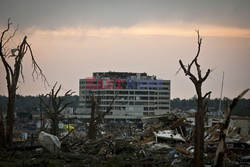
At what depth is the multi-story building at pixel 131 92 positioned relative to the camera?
160m

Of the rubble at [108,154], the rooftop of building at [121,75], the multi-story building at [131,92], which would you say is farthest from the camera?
the rooftop of building at [121,75]

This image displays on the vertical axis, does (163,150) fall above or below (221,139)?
below

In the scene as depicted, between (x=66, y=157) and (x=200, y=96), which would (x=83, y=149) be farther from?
(x=200, y=96)

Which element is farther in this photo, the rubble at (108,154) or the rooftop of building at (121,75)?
the rooftop of building at (121,75)

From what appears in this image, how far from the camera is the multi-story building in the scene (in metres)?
160

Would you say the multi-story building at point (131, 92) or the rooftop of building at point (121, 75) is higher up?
the rooftop of building at point (121, 75)

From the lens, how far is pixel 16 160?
17.4 metres

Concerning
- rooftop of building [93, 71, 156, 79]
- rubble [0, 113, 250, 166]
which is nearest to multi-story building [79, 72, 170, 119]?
rooftop of building [93, 71, 156, 79]

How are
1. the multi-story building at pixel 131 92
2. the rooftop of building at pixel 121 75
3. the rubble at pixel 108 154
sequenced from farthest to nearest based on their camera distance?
the rooftop of building at pixel 121 75, the multi-story building at pixel 131 92, the rubble at pixel 108 154

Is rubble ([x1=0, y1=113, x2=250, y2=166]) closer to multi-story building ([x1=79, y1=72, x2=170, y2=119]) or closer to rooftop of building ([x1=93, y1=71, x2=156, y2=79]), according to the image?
multi-story building ([x1=79, y1=72, x2=170, y2=119])

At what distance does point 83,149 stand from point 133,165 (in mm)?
5398

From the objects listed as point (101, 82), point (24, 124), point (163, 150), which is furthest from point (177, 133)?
point (101, 82)

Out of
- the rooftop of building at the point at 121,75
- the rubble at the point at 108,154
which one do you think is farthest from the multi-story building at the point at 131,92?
the rubble at the point at 108,154

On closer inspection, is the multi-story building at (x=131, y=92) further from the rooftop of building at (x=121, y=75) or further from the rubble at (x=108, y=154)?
the rubble at (x=108, y=154)
